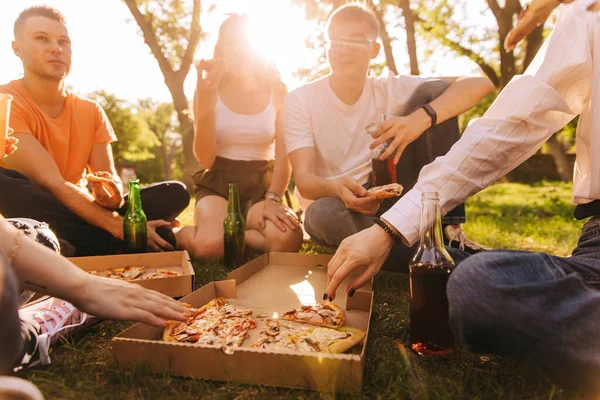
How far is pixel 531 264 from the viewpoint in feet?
4.91

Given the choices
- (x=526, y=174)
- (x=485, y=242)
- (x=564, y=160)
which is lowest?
(x=526, y=174)

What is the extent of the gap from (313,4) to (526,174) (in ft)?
53.8

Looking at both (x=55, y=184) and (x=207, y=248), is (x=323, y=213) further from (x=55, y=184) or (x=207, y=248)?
(x=55, y=184)

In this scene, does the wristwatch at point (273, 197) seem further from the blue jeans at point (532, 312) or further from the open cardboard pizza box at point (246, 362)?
the blue jeans at point (532, 312)

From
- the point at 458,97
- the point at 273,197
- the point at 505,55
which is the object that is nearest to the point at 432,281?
the point at 458,97

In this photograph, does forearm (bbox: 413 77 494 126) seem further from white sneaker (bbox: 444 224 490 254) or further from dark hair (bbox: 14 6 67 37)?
dark hair (bbox: 14 6 67 37)

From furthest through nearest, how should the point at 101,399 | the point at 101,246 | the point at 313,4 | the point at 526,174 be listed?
1. the point at 526,174
2. the point at 313,4
3. the point at 101,246
4. the point at 101,399

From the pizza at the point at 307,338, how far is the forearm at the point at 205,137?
2.28 m

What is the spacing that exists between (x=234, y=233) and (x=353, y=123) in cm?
126

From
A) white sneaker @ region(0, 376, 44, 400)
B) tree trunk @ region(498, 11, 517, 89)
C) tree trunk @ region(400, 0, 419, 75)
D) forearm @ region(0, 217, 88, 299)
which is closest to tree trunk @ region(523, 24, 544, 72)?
tree trunk @ region(498, 11, 517, 89)

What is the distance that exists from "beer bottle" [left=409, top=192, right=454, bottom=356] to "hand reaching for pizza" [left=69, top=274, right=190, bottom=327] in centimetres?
90

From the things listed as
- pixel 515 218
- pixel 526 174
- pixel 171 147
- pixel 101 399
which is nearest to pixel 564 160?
pixel 526 174

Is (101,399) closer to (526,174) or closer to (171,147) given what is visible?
(526,174)

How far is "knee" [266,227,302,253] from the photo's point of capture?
3836mm
